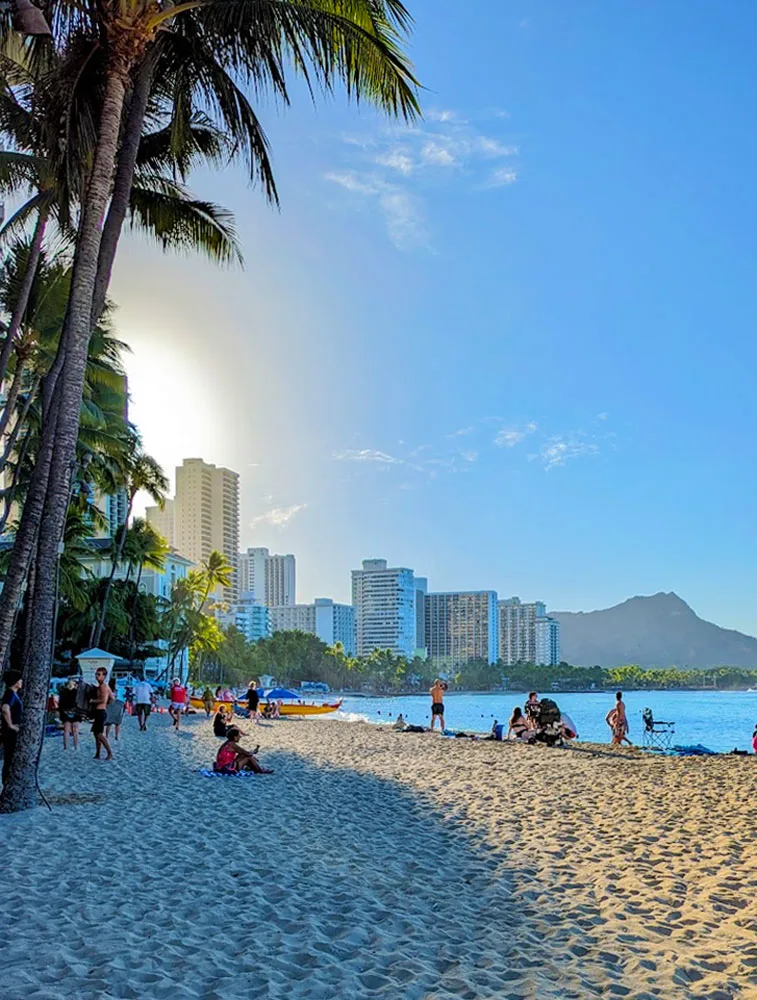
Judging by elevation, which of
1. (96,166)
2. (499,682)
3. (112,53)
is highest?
(112,53)

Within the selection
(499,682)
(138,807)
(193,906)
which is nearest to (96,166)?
(138,807)

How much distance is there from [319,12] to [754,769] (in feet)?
42.1

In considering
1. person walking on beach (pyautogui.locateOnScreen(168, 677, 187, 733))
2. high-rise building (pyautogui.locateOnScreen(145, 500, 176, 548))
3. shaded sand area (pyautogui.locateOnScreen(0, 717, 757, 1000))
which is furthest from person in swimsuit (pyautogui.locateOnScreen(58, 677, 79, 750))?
high-rise building (pyautogui.locateOnScreen(145, 500, 176, 548))

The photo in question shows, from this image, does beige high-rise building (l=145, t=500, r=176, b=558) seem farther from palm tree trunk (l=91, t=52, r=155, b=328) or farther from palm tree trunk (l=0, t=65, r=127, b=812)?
palm tree trunk (l=0, t=65, r=127, b=812)

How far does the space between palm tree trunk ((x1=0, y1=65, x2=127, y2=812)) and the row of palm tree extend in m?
0.01

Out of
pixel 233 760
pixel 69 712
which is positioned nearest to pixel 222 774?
pixel 233 760

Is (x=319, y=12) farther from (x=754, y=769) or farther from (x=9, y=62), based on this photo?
(x=754, y=769)

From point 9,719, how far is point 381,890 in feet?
18.1

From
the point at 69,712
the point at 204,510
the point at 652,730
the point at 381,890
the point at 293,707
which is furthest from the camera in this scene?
the point at 204,510

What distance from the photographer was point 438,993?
171 inches

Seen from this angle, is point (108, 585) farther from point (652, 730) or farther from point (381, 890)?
point (381, 890)

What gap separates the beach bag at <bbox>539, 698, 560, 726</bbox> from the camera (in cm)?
1930

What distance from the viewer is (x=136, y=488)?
139ft

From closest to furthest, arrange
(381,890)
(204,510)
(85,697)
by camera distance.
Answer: (381,890) < (85,697) < (204,510)
